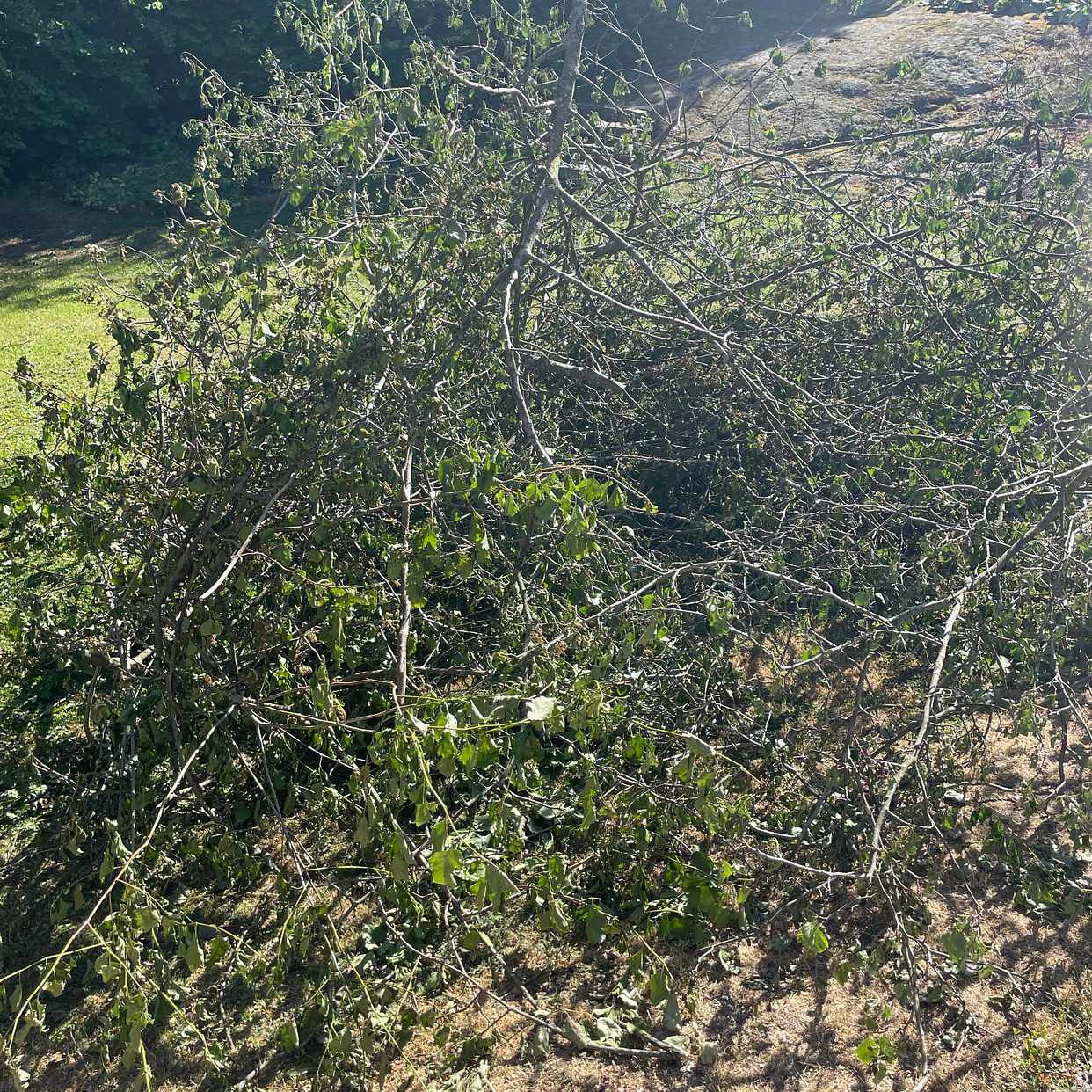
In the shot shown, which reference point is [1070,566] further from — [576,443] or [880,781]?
[576,443]

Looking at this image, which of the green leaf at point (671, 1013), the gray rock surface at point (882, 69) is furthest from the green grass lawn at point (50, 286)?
the gray rock surface at point (882, 69)

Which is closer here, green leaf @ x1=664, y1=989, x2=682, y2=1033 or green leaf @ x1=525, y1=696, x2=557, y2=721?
green leaf @ x1=525, y1=696, x2=557, y2=721

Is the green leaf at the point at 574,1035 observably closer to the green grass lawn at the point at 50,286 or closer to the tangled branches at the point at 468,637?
the tangled branches at the point at 468,637

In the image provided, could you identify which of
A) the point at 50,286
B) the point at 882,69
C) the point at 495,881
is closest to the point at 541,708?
the point at 495,881

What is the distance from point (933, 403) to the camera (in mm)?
5016

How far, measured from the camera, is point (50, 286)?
899 centimetres

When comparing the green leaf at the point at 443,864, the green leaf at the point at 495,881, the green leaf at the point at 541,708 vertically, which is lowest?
the green leaf at the point at 495,881

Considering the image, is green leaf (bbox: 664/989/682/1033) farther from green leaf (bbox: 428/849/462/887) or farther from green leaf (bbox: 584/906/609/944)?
green leaf (bbox: 428/849/462/887)

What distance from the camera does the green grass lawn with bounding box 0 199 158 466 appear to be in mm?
6715

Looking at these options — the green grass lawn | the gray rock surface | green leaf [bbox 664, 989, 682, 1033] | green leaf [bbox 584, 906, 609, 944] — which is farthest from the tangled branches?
the gray rock surface

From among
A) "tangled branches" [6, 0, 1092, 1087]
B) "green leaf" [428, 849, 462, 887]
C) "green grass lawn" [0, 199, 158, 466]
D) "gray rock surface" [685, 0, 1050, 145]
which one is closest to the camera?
"green leaf" [428, 849, 462, 887]

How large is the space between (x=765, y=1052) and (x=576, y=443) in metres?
2.85

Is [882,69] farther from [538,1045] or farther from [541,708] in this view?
[538,1045]

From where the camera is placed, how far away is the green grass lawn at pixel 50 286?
671cm
